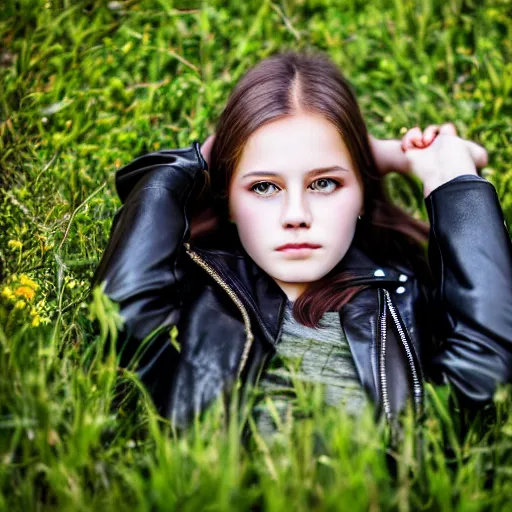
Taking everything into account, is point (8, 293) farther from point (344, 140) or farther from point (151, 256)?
point (344, 140)

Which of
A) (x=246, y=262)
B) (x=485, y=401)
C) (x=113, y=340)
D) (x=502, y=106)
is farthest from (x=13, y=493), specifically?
(x=502, y=106)

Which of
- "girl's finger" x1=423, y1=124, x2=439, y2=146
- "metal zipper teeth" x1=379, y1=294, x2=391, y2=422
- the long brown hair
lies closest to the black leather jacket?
"metal zipper teeth" x1=379, y1=294, x2=391, y2=422

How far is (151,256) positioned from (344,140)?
0.85 metres

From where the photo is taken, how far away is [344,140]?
275cm

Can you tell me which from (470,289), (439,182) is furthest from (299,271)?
(439,182)

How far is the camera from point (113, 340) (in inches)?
88.4

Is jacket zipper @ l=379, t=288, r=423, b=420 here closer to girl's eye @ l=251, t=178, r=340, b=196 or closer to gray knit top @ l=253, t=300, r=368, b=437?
gray knit top @ l=253, t=300, r=368, b=437

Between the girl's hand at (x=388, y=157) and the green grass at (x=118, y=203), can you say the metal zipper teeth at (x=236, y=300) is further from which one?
the girl's hand at (x=388, y=157)

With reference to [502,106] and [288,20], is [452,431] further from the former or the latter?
[288,20]

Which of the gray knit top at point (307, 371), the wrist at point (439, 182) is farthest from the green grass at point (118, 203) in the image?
the wrist at point (439, 182)

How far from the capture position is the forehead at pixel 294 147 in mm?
2598

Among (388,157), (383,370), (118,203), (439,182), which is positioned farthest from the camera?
(118,203)

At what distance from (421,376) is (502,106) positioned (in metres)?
2.11

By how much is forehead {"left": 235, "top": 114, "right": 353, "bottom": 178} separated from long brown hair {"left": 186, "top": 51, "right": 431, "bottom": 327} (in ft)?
0.11
